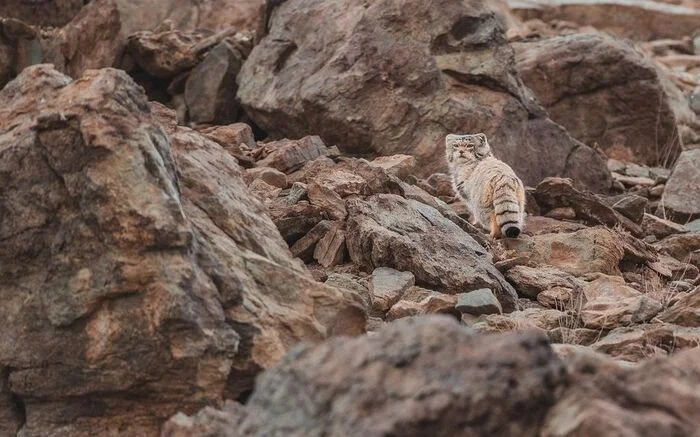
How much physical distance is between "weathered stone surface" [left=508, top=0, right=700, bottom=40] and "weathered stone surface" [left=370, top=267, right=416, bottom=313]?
79.6 ft

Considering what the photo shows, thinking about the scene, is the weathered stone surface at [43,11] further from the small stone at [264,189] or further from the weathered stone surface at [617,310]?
the weathered stone surface at [617,310]

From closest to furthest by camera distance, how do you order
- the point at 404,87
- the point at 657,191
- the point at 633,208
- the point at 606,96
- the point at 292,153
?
the point at 292,153 → the point at 633,208 → the point at 404,87 → the point at 657,191 → the point at 606,96

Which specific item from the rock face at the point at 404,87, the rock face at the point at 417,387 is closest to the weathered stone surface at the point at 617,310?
the rock face at the point at 417,387

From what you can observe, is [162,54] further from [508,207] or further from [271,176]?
[508,207]

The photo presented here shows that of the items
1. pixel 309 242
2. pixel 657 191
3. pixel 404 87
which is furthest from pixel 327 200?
pixel 657 191

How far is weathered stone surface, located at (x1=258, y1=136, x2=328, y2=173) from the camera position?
15062 mm

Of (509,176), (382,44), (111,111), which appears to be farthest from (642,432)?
(382,44)

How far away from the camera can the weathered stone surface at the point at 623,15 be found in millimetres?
34719

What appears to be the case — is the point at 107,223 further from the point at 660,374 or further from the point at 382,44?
the point at 382,44

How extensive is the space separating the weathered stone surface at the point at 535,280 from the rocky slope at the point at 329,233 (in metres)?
0.03

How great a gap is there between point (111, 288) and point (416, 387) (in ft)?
9.03

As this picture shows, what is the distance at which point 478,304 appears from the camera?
33.1ft

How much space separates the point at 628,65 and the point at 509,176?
7.35 metres

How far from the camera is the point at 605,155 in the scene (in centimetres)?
2133
